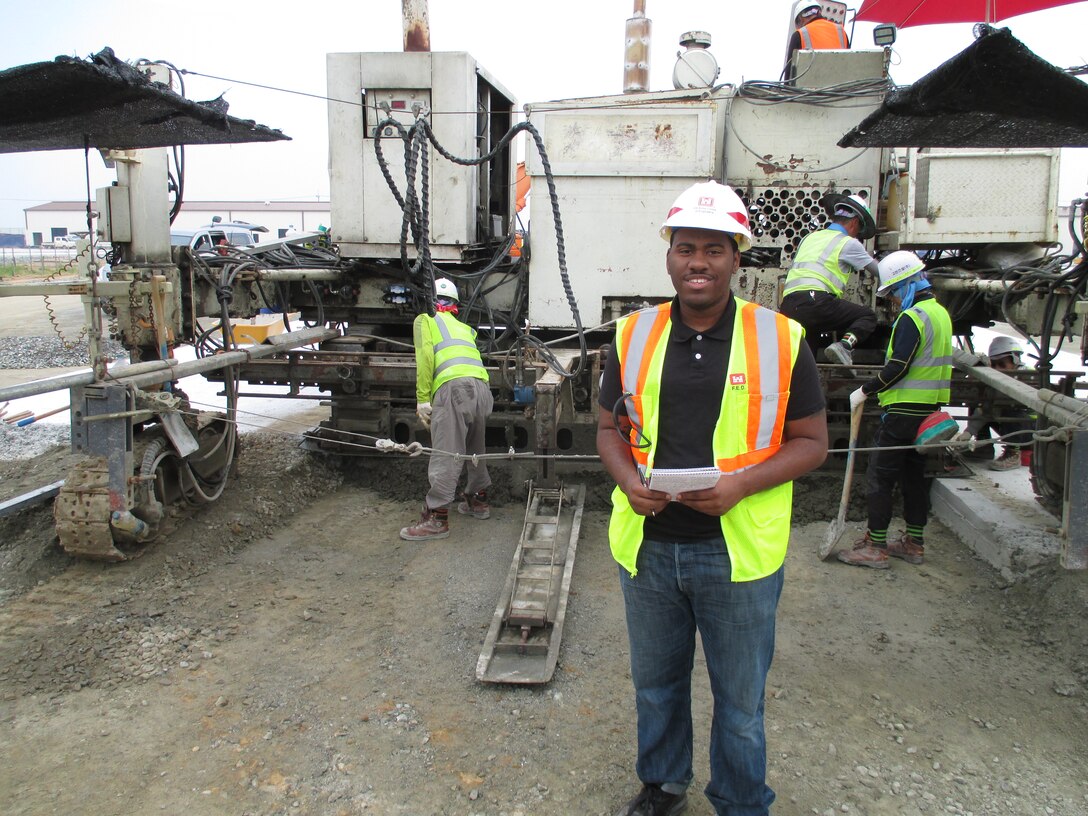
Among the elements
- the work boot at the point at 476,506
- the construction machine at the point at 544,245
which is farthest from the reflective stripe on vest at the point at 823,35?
the work boot at the point at 476,506

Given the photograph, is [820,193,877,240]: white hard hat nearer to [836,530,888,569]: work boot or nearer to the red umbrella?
[836,530,888,569]: work boot

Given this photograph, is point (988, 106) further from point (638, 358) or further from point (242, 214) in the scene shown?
point (242, 214)

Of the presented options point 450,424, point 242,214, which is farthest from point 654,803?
point 242,214

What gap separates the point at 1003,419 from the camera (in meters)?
5.96

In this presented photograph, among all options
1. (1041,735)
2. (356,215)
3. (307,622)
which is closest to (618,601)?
(307,622)

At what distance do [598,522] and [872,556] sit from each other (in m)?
1.85

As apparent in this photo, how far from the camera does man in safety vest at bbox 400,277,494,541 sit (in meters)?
5.69

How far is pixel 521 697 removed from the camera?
12.0 ft

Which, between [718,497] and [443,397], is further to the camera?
[443,397]

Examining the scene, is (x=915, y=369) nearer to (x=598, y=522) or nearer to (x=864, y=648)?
(x=864, y=648)

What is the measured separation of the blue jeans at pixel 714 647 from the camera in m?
2.35

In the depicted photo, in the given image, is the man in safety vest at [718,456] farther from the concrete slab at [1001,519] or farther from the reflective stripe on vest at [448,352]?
the reflective stripe on vest at [448,352]

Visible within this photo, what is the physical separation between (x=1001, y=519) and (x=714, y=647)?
3.71 metres

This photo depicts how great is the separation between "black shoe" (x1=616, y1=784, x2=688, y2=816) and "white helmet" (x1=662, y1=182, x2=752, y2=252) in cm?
177
